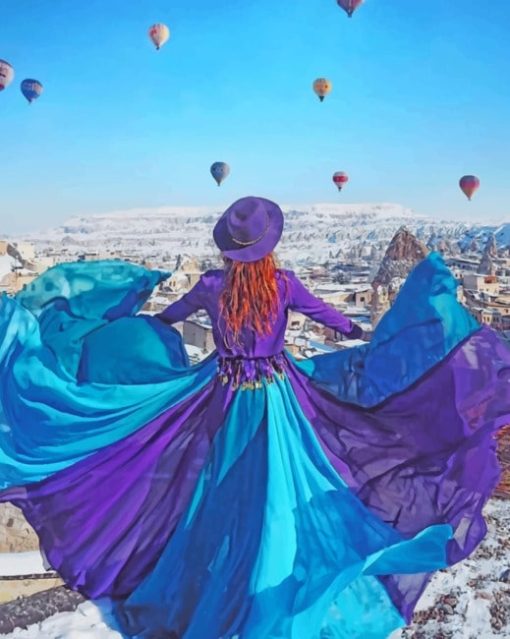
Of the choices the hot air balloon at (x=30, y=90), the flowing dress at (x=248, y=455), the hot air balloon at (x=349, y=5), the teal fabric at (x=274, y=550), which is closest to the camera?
A: the teal fabric at (x=274, y=550)

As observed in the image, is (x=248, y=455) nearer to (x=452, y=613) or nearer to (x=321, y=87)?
(x=452, y=613)

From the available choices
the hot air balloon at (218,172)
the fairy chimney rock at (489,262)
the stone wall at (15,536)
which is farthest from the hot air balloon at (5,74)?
the fairy chimney rock at (489,262)

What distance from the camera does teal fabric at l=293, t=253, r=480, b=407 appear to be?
2525 millimetres

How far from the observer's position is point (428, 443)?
2.43 meters

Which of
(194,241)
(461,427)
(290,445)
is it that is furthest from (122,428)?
(194,241)

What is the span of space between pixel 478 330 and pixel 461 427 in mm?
348

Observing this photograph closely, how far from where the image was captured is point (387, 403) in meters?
2.55

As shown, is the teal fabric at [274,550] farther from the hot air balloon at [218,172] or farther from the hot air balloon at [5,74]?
the hot air balloon at [218,172]

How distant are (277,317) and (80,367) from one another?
82cm

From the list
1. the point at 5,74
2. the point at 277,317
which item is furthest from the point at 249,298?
the point at 5,74

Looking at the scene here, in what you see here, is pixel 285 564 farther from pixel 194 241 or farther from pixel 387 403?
pixel 194 241

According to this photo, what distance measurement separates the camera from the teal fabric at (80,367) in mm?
2508

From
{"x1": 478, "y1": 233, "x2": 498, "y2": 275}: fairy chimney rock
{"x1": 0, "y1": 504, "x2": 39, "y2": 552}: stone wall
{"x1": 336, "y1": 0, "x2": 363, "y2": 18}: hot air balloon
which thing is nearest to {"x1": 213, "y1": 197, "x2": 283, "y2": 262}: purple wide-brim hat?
{"x1": 0, "y1": 504, "x2": 39, "y2": 552}: stone wall

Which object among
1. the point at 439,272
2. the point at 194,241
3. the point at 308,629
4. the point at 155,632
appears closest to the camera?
the point at 308,629
